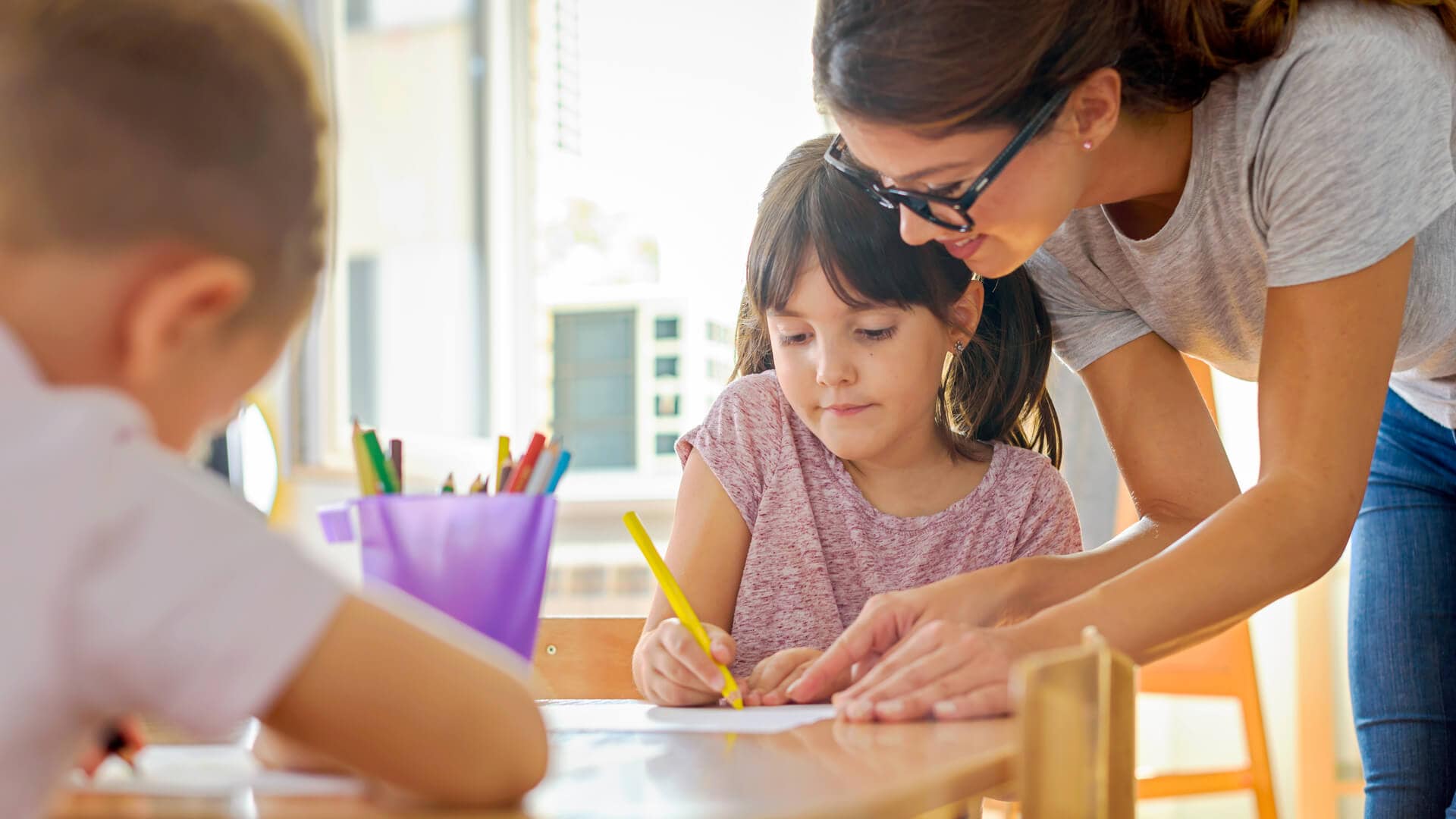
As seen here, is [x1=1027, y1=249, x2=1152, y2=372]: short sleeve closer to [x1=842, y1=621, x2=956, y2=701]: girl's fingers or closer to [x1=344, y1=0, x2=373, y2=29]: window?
[x1=842, y1=621, x2=956, y2=701]: girl's fingers

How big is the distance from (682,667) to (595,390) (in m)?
2.46

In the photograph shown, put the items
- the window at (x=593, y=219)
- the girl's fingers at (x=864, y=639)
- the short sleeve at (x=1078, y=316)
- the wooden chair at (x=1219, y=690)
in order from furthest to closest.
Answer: the window at (x=593, y=219)
the wooden chair at (x=1219, y=690)
the short sleeve at (x=1078, y=316)
the girl's fingers at (x=864, y=639)

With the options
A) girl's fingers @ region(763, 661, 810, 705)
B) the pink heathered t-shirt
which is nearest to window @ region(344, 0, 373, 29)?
the pink heathered t-shirt

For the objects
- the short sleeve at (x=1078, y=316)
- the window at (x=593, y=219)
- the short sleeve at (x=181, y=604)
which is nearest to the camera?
the short sleeve at (x=181, y=604)

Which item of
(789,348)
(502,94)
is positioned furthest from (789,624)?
(502,94)

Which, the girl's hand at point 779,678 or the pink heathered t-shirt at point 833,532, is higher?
the pink heathered t-shirt at point 833,532

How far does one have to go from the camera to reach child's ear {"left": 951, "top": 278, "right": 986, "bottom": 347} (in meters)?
1.29

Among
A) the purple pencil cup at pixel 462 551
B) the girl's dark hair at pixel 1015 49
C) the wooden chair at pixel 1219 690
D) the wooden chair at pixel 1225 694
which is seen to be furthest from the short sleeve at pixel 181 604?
the wooden chair at pixel 1225 694

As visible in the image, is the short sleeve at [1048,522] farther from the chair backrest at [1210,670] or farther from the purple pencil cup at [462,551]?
→ the chair backrest at [1210,670]

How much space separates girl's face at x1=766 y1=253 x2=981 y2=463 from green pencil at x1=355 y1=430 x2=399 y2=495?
52cm

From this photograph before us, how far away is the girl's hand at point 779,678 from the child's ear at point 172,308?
1.85ft

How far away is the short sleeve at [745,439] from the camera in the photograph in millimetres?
1291

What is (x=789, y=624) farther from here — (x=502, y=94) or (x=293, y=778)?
(x=502, y=94)

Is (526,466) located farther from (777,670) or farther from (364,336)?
(364,336)
